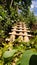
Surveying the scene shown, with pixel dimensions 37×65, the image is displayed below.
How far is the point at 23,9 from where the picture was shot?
17.9 meters

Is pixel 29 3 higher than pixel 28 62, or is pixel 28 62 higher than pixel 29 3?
pixel 28 62

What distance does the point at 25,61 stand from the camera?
783 millimetres

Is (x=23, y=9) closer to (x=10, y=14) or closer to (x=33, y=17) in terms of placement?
(x=33, y=17)

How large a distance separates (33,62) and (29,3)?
18289mm

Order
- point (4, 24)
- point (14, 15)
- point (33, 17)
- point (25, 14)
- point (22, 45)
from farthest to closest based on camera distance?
point (25, 14)
point (33, 17)
point (14, 15)
point (4, 24)
point (22, 45)

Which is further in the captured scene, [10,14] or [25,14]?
[25,14]

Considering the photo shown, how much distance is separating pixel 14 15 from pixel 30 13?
4.49 meters

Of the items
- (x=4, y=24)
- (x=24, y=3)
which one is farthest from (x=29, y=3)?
(x=4, y=24)

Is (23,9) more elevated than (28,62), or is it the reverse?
(28,62)

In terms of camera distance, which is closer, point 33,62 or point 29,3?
point 33,62

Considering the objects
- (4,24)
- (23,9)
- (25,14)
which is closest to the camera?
(4,24)

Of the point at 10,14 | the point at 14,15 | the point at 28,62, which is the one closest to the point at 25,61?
the point at 28,62

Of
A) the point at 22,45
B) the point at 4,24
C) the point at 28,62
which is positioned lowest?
the point at 4,24

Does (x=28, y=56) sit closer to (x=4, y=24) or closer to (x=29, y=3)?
(x=4, y=24)
